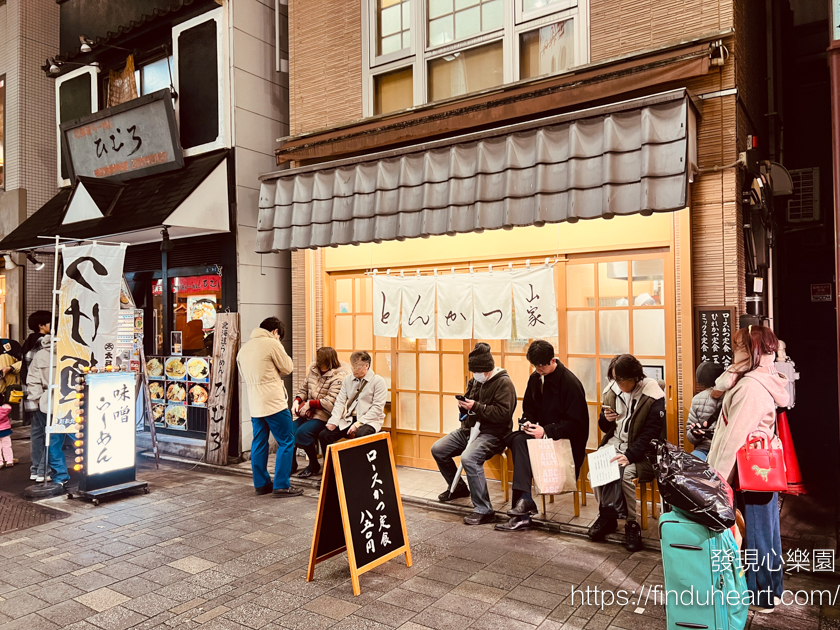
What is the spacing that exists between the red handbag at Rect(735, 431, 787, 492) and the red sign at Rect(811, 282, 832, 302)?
7.29m

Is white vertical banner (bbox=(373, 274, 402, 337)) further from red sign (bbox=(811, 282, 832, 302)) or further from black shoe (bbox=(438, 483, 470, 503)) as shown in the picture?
red sign (bbox=(811, 282, 832, 302))

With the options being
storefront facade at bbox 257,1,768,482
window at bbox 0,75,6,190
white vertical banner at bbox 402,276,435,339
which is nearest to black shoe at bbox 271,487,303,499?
storefront facade at bbox 257,1,768,482

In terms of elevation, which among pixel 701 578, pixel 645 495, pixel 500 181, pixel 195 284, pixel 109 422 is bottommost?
pixel 645 495

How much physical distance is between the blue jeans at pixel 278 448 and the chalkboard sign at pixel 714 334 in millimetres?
5098

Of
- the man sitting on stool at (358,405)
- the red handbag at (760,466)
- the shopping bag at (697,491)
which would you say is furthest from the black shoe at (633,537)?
the man sitting on stool at (358,405)

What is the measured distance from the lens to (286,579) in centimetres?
519

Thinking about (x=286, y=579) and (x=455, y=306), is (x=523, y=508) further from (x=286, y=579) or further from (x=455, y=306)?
(x=455, y=306)

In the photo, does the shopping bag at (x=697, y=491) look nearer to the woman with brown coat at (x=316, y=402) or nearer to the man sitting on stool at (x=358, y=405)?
the man sitting on stool at (x=358, y=405)

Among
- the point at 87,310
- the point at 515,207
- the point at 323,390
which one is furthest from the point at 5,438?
the point at 515,207

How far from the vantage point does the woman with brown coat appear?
333 inches

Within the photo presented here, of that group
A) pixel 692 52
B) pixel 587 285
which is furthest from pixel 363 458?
pixel 692 52

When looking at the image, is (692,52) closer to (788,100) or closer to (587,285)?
(587,285)

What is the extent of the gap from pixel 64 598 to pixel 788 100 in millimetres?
12471

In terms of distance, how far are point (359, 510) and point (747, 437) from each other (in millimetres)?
3159
